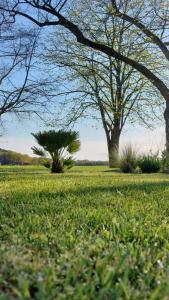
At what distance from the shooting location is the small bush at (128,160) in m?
21.0

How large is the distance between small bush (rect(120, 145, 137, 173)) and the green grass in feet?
52.6

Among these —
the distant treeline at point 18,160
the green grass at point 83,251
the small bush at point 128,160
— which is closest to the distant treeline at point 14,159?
the distant treeline at point 18,160

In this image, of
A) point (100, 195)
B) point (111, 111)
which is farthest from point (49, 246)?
point (111, 111)

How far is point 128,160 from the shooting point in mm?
21703

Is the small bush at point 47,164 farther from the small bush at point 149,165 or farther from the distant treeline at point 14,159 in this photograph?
the distant treeline at point 14,159

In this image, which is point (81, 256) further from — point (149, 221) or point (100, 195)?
point (100, 195)

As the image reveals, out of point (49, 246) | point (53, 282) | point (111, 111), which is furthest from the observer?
point (111, 111)

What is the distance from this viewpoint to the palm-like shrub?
19406 mm

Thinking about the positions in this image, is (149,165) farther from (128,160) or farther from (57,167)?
(57,167)

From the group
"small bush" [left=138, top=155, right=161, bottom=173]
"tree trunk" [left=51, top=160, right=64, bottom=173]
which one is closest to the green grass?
"tree trunk" [left=51, top=160, right=64, bottom=173]

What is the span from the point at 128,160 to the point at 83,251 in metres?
19.3

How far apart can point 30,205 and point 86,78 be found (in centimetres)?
2732

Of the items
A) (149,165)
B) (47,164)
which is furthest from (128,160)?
(47,164)

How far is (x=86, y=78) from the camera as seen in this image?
31.6 meters
